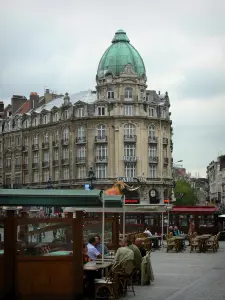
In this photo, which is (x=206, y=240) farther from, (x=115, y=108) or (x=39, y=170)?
(x=39, y=170)

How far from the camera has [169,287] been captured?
18.8 meters

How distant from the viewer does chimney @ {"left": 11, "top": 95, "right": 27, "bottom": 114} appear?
108 metres

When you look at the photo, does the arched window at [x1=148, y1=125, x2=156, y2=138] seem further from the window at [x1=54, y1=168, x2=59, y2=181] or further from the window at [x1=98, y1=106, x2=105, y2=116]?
Result: the window at [x1=54, y1=168, x2=59, y2=181]

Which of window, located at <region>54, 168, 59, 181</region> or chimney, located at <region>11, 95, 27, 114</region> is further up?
chimney, located at <region>11, 95, 27, 114</region>

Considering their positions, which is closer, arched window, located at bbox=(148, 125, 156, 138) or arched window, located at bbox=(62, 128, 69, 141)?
arched window, located at bbox=(148, 125, 156, 138)

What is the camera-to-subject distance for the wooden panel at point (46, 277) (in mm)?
→ 15477

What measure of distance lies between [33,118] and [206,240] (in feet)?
215

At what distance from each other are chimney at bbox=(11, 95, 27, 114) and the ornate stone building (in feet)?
46.0

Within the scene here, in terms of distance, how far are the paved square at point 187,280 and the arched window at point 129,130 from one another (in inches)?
2288

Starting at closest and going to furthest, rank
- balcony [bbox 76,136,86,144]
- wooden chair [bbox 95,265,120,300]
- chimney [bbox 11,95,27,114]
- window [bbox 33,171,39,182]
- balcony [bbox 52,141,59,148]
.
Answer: wooden chair [bbox 95,265,120,300], balcony [bbox 76,136,86,144], balcony [bbox 52,141,59,148], window [bbox 33,171,39,182], chimney [bbox 11,95,27,114]

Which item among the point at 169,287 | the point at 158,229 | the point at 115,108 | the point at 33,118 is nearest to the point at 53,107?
the point at 33,118

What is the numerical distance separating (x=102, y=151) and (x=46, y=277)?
2853 inches

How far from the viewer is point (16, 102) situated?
109 m

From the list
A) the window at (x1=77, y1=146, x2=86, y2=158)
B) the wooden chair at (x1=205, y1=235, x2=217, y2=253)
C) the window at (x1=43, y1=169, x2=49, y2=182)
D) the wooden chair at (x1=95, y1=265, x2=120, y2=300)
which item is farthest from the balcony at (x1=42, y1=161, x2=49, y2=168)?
the wooden chair at (x1=95, y1=265, x2=120, y2=300)
